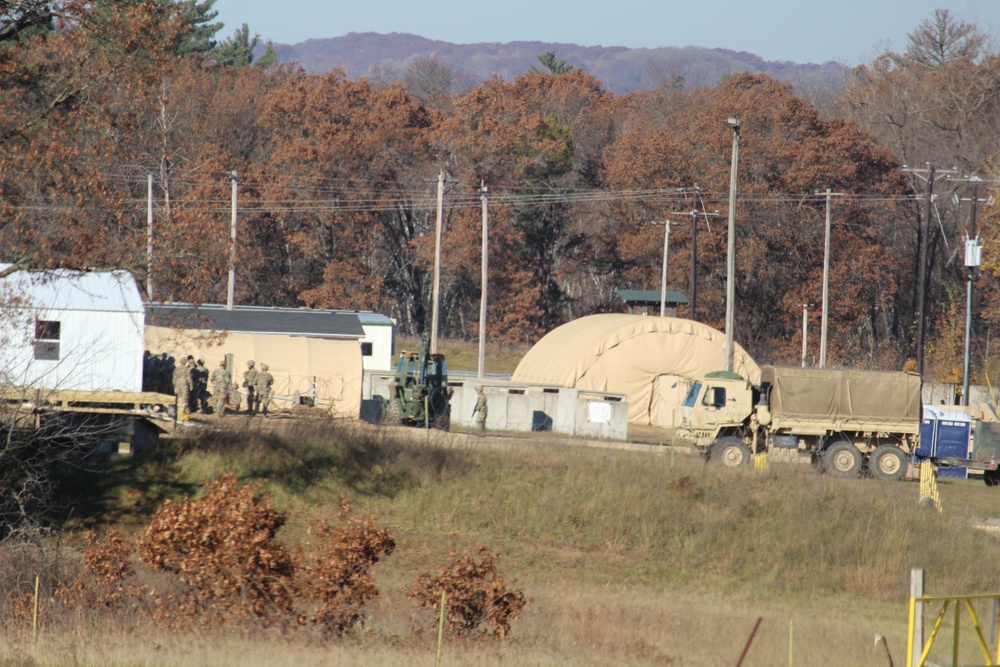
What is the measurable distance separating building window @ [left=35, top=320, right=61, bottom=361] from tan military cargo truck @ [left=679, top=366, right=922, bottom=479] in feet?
55.8

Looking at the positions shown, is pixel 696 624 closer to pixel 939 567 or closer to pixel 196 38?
pixel 939 567

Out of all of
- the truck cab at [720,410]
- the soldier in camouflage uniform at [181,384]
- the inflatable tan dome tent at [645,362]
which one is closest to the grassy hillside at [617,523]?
the truck cab at [720,410]

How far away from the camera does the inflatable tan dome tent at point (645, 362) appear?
1606 inches

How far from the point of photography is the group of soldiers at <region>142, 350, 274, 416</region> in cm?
3123

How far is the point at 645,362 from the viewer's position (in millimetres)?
41156

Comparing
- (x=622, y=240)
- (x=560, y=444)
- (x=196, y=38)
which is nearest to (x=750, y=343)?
(x=622, y=240)

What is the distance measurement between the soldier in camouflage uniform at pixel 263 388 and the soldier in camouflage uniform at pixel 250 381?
104 mm

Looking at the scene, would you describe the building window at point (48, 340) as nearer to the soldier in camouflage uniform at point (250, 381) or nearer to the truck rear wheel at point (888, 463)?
the soldier in camouflage uniform at point (250, 381)

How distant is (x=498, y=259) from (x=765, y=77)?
65.9 feet

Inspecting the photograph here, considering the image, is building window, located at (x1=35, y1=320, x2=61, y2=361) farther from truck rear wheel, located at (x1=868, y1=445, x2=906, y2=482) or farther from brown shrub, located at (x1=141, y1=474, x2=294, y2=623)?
truck rear wheel, located at (x1=868, y1=445, x2=906, y2=482)

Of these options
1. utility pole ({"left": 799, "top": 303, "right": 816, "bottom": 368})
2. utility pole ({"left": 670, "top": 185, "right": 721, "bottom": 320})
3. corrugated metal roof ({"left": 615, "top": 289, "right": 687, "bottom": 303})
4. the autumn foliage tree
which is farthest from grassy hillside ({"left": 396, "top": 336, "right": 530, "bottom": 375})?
utility pole ({"left": 799, "top": 303, "right": 816, "bottom": 368})

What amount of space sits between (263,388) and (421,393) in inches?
184

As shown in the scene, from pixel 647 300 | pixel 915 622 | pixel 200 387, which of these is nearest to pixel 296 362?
pixel 200 387

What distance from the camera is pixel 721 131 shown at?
6041 centimetres
